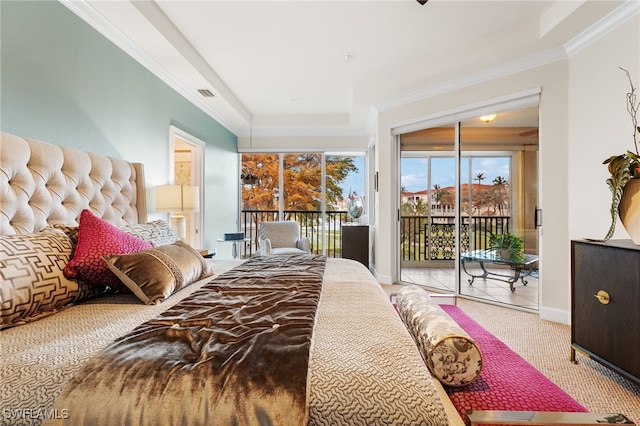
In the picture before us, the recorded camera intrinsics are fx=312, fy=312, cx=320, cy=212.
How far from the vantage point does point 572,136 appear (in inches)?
112

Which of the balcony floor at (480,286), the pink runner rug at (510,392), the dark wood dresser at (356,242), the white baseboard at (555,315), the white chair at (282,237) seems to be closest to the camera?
the pink runner rug at (510,392)

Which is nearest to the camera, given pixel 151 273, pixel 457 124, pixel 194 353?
pixel 194 353

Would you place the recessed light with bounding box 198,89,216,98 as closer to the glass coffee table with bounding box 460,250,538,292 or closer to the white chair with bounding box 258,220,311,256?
the white chair with bounding box 258,220,311,256

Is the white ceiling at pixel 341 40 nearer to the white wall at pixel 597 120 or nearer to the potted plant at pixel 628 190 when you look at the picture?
the white wall at pixel 597 120

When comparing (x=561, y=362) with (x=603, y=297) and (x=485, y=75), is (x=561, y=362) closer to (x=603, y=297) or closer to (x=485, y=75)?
(x=603, y=297)

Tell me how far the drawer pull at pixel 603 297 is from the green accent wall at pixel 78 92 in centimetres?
351

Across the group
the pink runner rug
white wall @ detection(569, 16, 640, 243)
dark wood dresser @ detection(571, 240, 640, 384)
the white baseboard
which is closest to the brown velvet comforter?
the pink runner rug

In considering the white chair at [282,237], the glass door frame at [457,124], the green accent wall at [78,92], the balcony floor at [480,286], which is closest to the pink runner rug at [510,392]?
the green accent wall at [78,92]

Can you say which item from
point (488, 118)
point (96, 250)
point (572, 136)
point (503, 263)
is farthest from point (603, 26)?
point (96, 250)

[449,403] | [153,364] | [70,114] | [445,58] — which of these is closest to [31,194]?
[70,114]

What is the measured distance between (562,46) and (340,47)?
6.66 ft

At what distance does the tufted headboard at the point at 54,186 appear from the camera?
1.54m

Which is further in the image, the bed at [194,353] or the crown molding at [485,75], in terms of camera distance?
the crown molding at [485,75]

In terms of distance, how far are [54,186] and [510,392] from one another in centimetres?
239
